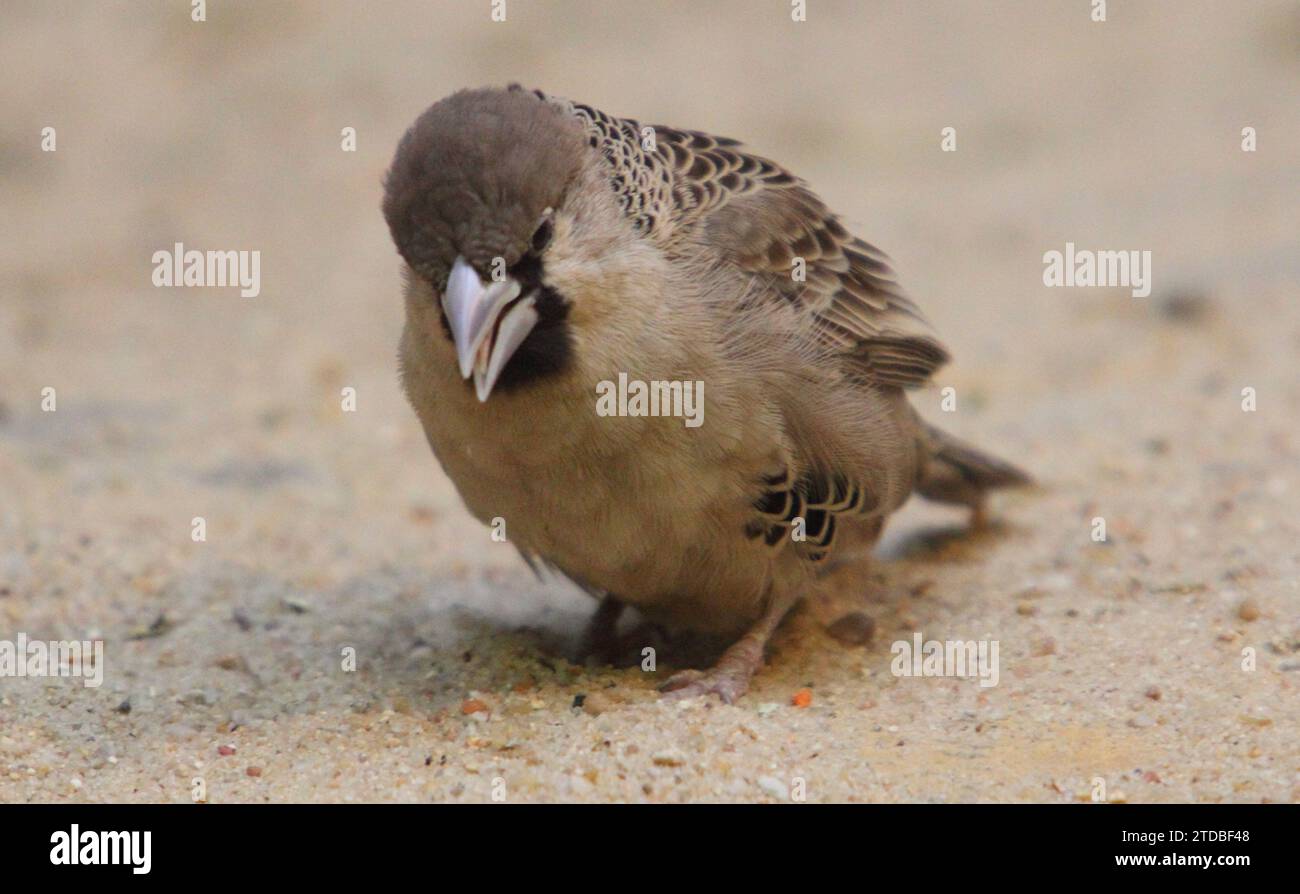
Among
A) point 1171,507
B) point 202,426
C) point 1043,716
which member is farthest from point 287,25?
point 1043,716

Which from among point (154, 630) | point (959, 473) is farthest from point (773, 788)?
point (154, 630)

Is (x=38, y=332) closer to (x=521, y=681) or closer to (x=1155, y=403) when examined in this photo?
(x=521, y=681)

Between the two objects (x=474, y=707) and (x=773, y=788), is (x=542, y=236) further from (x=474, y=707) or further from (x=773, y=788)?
(x=773, y=788)

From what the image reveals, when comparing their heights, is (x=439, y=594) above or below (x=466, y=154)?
below

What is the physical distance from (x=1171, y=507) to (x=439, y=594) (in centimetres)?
356

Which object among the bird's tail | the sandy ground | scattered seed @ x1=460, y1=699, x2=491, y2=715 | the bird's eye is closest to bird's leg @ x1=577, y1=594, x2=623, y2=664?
the sandy ground

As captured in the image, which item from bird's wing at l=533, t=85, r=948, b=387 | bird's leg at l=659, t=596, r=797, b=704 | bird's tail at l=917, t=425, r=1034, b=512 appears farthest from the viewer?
bird's tail at l=917, t=425, r=1034, b=512

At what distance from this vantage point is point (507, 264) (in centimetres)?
454

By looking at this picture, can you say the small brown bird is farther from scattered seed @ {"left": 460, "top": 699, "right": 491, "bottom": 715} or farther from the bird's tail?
the bird's tail

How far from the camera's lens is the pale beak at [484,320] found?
14.5 feet

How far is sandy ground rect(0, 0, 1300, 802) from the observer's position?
5.00m

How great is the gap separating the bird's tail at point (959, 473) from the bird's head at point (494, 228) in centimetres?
257

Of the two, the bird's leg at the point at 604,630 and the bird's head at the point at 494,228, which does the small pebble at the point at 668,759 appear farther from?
the bird's leg at the point at 604,630

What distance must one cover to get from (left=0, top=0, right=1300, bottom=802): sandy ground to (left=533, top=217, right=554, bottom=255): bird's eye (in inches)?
62.7
